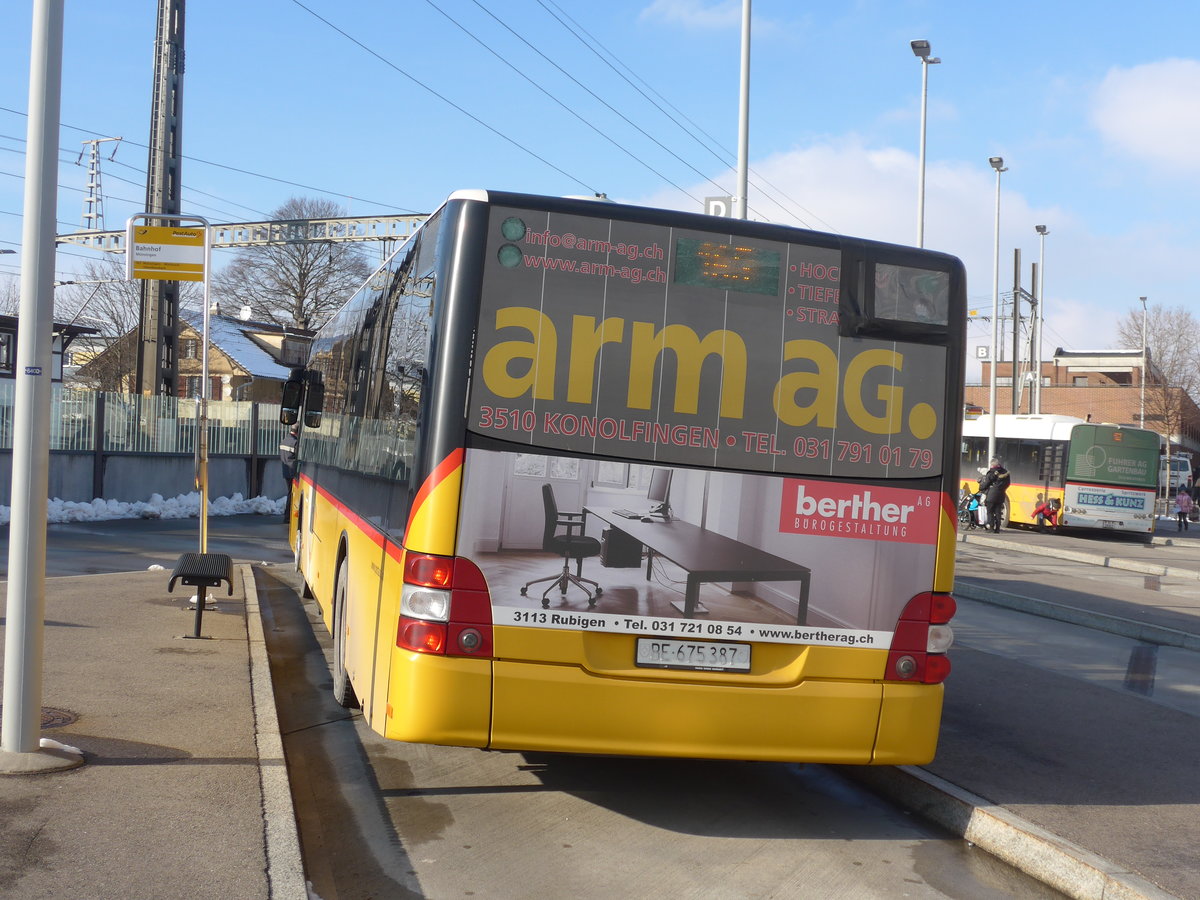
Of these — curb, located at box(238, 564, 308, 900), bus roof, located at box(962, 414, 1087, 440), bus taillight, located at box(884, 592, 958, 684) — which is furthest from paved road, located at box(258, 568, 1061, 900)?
bus roof, located at box(962, 414, 1087, 440)

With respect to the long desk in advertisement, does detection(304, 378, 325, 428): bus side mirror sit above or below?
above

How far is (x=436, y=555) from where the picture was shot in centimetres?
522

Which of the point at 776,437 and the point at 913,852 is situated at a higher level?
the point at 776,437

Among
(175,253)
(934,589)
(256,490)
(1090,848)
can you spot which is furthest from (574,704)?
(256,490)

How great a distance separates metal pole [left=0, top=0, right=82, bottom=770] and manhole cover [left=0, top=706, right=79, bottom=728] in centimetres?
75

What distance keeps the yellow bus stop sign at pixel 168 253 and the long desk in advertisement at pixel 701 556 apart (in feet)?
22.8

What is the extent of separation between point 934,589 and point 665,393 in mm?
1677

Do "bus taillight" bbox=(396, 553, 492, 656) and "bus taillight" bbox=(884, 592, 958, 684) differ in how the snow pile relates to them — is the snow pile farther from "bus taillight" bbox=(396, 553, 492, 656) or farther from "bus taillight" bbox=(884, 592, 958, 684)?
"bus taillight" bbox=(884, 592, 958, 684)

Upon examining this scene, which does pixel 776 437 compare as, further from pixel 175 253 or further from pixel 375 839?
pixel 175 253

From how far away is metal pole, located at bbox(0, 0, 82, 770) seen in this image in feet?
17.9

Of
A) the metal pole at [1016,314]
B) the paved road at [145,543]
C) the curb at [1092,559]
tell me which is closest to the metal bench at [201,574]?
the paved road at [145,543]

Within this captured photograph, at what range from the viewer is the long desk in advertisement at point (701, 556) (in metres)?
5.31

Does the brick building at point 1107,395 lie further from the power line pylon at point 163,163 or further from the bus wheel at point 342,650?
the bus wheel at point 342,650

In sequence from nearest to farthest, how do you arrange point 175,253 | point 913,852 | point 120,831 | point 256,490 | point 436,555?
point 120,831 < point 436,555 < point 913,852 < point 175,253 < point 256,490
